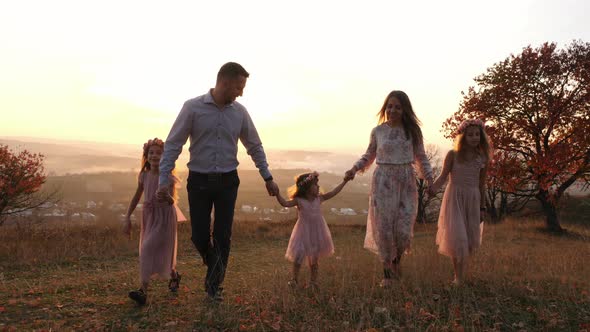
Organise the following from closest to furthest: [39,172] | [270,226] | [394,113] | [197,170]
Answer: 1. [197,170]
2. [394,113]
3. [270,226]
4. [39,172]

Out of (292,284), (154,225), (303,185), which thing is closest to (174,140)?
(154,225)

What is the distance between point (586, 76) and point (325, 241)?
619 inches

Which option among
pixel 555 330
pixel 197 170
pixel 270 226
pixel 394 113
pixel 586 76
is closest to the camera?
pixel 555 330

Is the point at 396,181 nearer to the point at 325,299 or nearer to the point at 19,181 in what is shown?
the point at 325,299

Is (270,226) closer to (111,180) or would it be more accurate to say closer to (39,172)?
(39,172)

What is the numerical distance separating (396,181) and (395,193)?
170 mm

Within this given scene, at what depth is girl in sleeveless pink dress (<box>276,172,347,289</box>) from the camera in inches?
235

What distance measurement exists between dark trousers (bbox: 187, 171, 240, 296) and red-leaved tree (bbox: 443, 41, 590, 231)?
48.0 ft

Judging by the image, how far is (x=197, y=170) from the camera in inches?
193

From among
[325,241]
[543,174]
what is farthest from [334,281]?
[543,174]

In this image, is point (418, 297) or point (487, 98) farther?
point (487, 98)

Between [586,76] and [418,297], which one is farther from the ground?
[586,76]

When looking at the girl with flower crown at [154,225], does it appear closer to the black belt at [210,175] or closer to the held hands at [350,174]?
the black belt at [210,175]

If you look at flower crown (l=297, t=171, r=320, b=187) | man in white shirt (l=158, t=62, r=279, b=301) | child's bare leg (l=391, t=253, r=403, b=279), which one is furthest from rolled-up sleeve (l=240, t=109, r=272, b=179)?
child's bare leg (l=391, t=253, r=403, b=279)
